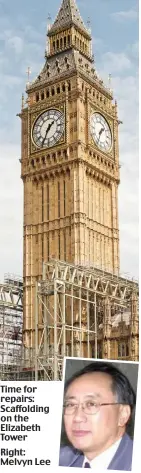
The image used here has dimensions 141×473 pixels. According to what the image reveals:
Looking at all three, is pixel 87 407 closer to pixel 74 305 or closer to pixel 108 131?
pixel 74 305

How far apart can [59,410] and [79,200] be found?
4933 cm

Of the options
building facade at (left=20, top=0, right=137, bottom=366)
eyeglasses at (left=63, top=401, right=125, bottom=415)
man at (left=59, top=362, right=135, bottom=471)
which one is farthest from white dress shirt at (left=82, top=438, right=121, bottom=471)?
building facade at (left=20, top=0, right=137, bottom=366)

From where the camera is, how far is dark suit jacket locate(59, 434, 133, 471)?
1336 inches

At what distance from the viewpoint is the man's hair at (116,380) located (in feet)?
114

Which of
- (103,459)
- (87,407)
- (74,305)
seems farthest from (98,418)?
(74,305)

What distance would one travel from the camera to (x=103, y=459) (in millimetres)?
34125

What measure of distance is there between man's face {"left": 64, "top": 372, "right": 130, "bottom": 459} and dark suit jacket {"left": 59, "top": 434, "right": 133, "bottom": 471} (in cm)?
29

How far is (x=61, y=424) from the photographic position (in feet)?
114

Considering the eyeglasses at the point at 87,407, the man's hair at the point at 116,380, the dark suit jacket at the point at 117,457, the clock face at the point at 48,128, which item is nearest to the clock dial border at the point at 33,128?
the clock face at the point at 48,128

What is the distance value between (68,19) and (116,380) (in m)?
65.8

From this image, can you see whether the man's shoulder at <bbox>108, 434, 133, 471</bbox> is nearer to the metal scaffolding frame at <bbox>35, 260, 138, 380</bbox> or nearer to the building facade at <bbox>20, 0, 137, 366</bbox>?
the metal scaffolding frame at <bbox>35, 260, 138, 380</bbox>

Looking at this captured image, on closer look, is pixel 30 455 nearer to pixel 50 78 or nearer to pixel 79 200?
pixel 79 200

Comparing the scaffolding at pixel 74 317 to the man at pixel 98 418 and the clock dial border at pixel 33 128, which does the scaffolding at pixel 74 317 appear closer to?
the clock dial border at pixel 33 128

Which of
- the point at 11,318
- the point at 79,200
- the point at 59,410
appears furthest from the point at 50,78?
the point at 59,410
